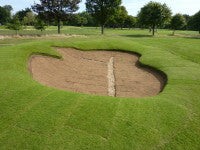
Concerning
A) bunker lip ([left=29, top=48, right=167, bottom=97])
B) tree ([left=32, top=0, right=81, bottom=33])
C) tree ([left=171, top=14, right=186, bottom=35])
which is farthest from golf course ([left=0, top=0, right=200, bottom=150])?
tree ([left=171, top=14, right=186, bottom=35])

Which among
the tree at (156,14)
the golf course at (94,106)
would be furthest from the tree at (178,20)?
the golf course at (94,106)

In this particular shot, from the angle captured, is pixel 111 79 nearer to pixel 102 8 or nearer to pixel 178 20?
pixel 102 8

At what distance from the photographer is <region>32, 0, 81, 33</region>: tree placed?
51.2 meters

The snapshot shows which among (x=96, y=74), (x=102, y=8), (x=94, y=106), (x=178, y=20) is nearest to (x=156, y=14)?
(x=178, y=20)

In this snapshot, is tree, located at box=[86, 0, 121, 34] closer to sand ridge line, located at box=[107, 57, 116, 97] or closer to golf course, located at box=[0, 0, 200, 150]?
sand ridge line, located at box=[107, 57, 116, 97]

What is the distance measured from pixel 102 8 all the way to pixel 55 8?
53.0 feet

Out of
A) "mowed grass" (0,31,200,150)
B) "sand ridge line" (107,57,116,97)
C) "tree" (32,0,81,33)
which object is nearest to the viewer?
"mowed grass" (0,31,200,150)

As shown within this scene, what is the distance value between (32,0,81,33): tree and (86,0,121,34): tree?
5346mm

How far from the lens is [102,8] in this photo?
5672cm

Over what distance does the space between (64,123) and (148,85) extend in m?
9.16

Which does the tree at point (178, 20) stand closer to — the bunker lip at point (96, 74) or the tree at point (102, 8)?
the tree at point (102, 8)

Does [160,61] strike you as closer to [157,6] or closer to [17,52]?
[17,52]

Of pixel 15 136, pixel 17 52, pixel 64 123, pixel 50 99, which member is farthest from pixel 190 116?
pixel 17 52

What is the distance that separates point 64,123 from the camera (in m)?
6.97
